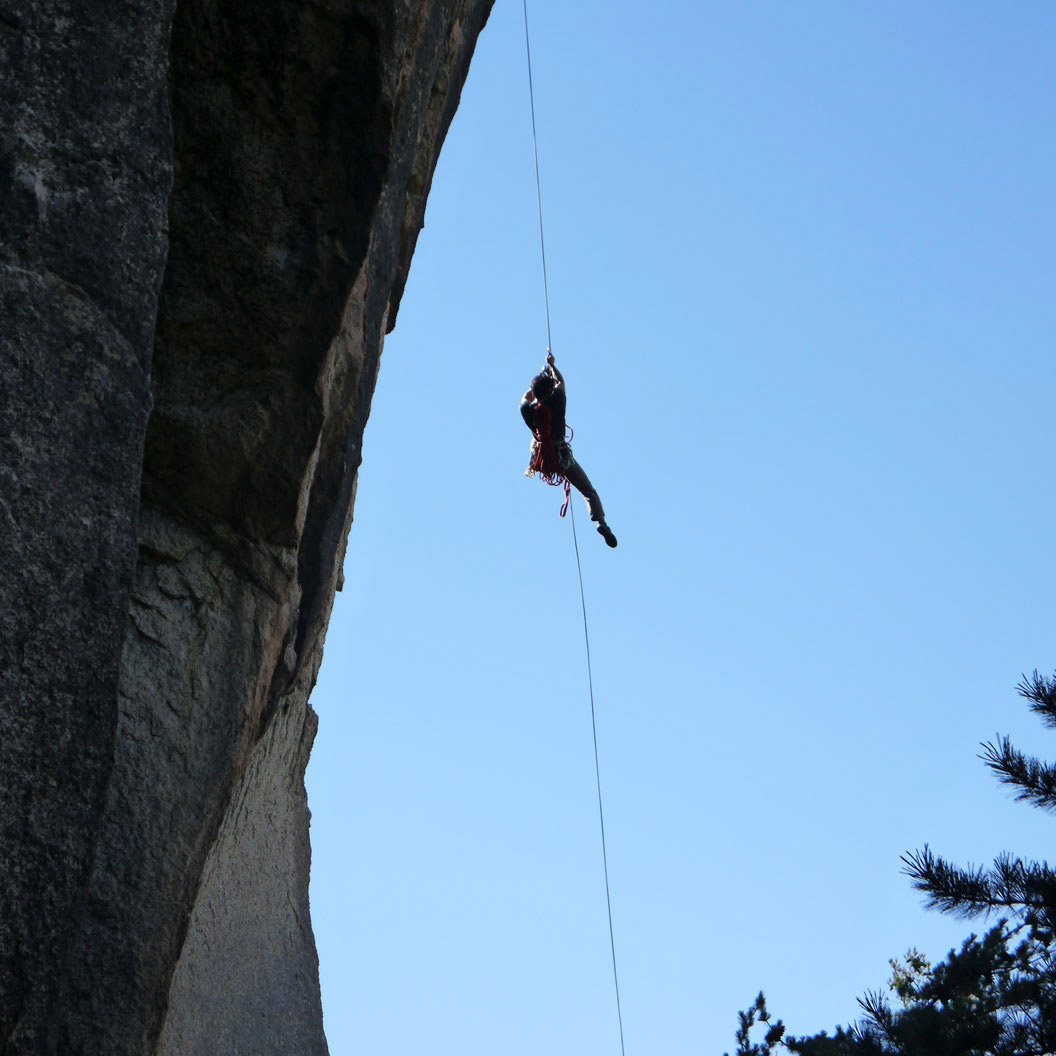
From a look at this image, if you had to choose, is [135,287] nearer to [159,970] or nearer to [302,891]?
[159,970]

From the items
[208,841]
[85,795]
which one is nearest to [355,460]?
[208,841]

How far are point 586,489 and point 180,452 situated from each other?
5670 millimetres

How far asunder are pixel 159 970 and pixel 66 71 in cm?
307

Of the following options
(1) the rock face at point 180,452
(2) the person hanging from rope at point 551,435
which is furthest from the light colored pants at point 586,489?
(1) the rock face at point 180,452

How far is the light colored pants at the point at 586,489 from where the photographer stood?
11047 millimetres

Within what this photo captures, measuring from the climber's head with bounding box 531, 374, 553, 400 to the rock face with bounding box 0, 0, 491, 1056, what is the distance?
290 cm

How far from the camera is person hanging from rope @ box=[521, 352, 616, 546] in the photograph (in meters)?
10.9

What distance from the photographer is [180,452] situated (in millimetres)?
5809

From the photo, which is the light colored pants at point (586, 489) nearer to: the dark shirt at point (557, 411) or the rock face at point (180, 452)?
the dark shirt at point (557, 411)

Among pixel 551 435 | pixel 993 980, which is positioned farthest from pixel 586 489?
pixel 993 980

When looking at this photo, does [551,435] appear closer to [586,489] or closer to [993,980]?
[586,489]

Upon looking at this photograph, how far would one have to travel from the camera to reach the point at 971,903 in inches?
287

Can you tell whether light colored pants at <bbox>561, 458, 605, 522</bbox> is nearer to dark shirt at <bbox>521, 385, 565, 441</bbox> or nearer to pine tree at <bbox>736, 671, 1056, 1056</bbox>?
dark shirt at <bbox>521, 385, 565, 441</bbox>

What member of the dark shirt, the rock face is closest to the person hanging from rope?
the dark shirt
